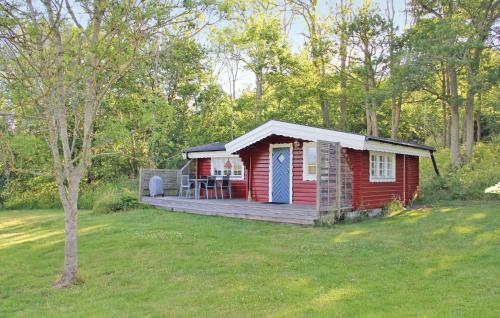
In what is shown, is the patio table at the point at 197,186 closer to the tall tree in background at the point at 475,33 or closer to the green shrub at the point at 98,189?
the green shrub at the point at 98,189

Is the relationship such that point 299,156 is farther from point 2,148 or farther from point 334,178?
point 2,148

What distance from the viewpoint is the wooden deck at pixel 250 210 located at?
34.6 ft

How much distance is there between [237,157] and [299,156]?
3.22 m

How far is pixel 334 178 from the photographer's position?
11.1 metres

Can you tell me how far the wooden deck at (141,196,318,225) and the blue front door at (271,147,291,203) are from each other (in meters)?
1.00

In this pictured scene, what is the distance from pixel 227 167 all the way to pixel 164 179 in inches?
102

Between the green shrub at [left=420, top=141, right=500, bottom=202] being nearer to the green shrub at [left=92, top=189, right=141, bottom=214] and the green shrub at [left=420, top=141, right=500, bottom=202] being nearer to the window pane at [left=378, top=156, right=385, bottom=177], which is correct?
the window pane at [left=378, top=156, right=385, bottom=177]

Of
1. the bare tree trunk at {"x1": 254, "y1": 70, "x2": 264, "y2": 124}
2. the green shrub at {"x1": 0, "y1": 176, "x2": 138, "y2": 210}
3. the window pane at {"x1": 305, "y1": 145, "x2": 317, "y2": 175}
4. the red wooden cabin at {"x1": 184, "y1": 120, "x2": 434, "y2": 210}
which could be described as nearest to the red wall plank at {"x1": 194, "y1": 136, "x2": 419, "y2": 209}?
the red wooden cabin at {"x1": 184, "y1": 120, "x2": 434, "y2": 210}

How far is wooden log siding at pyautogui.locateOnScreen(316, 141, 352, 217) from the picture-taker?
10.4 meters

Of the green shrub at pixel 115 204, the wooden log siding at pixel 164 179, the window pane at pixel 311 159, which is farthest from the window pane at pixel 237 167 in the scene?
the green shrub at pixel 115 204

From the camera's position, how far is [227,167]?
52.4 ft

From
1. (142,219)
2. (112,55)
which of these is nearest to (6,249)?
(142,219)

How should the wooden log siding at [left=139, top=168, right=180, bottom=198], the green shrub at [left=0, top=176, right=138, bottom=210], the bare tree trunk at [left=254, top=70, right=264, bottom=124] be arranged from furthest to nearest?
the bare tree trunk at [left=254, top=70, right=264, bottom=124], the green shrub at [left=0, top=176, right=138, bottom=210], the wooden log siding at [left=139, top=168, right=180, bottom=198]

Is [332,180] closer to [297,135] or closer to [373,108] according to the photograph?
[297,135]
